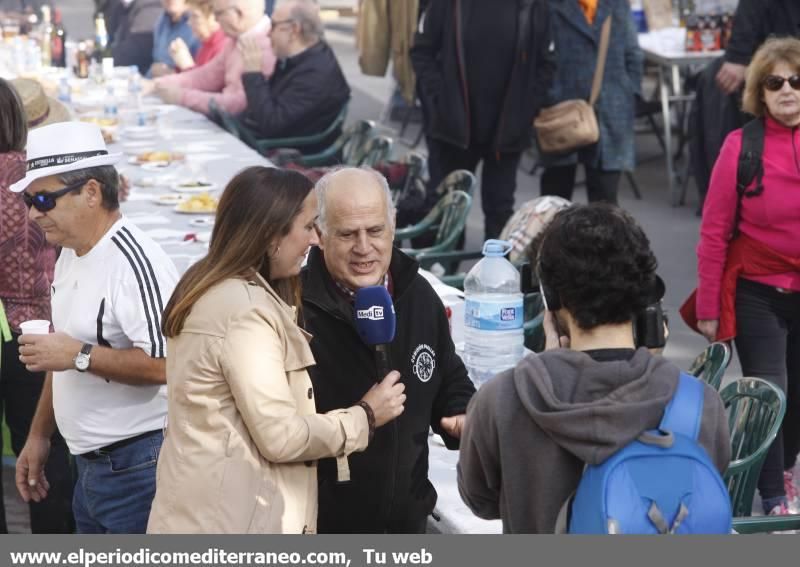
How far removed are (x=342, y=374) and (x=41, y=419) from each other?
3.38 feet

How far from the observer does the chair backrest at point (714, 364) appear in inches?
173

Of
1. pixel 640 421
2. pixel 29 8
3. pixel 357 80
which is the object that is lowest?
pixel 357 80

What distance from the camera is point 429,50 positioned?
8.06 m

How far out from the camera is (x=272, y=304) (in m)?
2.79

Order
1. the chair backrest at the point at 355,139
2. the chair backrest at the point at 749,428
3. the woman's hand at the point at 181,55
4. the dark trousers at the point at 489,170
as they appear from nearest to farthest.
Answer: the chair backrest at the point at 749,428
the dark trousers at the point at 489,170
the chair backrest at the point at 355,139
the woman's hand at the point at 181,55

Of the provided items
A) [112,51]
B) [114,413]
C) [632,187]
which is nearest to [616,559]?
[114,413]

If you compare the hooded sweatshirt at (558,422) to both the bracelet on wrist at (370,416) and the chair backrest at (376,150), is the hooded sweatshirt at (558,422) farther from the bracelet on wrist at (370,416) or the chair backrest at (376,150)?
the chair backrest at (376,150)

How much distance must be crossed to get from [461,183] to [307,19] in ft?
7.45

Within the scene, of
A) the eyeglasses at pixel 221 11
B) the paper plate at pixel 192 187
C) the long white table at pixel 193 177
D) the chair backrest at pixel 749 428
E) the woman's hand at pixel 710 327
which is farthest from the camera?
the eyeglasses at pixel 221 11

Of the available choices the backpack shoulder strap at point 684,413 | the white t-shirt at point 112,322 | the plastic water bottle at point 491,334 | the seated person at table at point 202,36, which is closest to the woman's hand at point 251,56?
the seated person at table at point 202,36

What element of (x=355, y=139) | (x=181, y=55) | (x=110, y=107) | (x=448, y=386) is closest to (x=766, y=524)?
(x=448, y=386)

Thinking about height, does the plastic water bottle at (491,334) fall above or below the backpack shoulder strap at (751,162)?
below

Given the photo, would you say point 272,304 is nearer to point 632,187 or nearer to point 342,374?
point 342,374

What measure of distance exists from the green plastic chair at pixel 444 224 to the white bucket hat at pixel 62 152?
319cm
